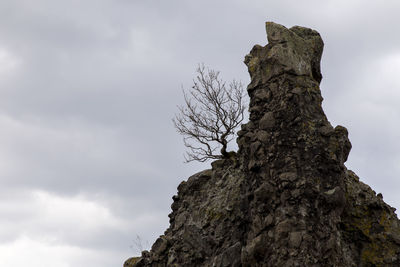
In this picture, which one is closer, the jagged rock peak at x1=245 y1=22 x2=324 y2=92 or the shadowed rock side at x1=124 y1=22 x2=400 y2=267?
the shadowed rock side at x1=124 y1=22 x2=400 y2=267

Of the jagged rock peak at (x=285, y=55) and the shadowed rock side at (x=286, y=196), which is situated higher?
the jagged rock peak at (x=285, y=55)

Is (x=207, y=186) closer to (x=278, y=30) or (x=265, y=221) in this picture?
(x=265, y=221)

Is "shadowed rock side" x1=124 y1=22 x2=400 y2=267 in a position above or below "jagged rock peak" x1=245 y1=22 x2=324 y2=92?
below

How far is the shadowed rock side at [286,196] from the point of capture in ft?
25.3

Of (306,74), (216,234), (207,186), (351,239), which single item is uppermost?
(306,74)

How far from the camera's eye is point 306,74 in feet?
29.5

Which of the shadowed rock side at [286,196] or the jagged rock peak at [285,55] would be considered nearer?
the shadowed rock side at [286,196]

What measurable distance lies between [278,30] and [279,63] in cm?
79

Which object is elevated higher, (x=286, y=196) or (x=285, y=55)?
(x=285, y=55)

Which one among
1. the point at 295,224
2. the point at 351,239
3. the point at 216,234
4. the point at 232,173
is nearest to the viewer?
the point at 295,224

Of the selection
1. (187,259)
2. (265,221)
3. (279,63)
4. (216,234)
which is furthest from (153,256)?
(279,63)

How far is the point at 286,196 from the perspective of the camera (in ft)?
25.8

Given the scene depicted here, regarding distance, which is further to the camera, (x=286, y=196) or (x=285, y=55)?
(x=285, y=55)

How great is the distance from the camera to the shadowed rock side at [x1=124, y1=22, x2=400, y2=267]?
7727 millimetres
